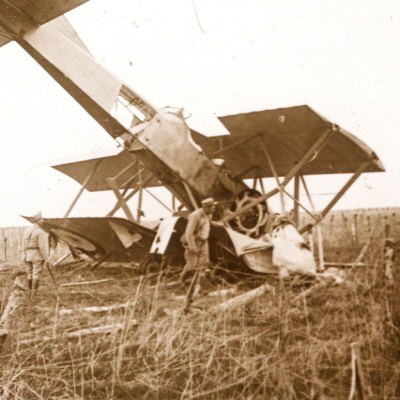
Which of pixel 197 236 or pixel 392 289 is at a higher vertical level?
pixel 197 236

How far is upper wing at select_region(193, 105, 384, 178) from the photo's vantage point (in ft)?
30.1

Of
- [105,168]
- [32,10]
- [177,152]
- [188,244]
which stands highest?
[32,10]

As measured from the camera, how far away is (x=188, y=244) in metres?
7.46

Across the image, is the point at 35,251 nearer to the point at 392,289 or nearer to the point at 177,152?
the point at 177,152

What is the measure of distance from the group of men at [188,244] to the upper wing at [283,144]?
2.27 metres

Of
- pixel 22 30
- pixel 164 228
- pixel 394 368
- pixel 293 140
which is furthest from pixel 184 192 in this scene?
pixel 394 368

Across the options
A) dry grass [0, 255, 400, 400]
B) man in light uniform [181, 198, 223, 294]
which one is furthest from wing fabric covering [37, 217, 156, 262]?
dry grass [0, 255, 400, 400]

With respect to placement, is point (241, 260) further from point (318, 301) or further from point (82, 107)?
point (82, 107)

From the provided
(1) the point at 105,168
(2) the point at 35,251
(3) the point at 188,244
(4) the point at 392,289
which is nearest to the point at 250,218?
(3) the point at 188,244

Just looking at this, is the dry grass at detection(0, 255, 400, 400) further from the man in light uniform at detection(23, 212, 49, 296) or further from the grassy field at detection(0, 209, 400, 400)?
the man in light uniform at detection(23, 212, 49, 296)

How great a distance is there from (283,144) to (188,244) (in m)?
4.11

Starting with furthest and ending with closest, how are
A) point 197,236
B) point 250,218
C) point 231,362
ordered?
point 250,218 → point 197,236 → point 231,362

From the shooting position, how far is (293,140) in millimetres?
10195

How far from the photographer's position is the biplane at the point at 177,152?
7.54 meters
